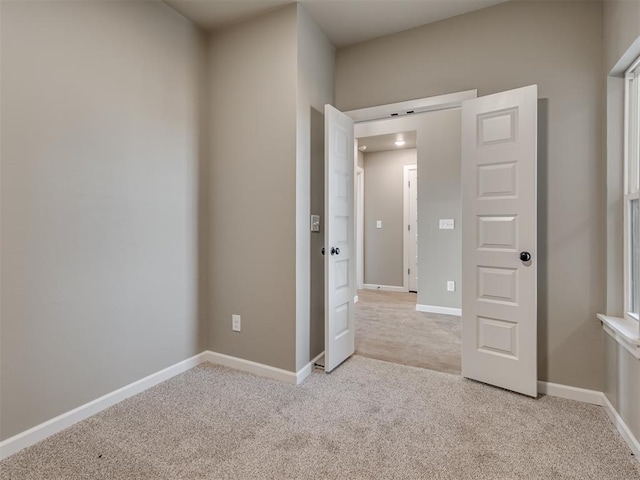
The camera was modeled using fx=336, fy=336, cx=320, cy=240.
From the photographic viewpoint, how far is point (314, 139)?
2592 mm

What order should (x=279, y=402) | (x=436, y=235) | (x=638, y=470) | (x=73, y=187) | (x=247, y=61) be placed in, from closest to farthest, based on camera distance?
(x=638, y=470)
(x=73, y=187)
(x=279, y=402)
(x=247, y=61)
(x=436, y=235)

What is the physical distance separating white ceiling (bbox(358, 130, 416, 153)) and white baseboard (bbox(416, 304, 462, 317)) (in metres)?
2.45

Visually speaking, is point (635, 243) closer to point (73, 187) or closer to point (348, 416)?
point (348, 416)

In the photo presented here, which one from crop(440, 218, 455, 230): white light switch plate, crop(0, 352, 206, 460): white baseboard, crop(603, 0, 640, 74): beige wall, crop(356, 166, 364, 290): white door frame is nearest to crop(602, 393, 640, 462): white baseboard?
crop(603, 0, 640, 74): beige wall

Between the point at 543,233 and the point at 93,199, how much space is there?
2.78 m

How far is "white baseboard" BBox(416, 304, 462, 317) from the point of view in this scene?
14.1 ft

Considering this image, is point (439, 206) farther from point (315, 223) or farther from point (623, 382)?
point (623, 382)

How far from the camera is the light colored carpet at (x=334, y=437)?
1497mm

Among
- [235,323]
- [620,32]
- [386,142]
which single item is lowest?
[235,323]

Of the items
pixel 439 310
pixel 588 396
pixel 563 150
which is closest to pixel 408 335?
pixel 439 310

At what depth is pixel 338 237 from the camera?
8.59 ft

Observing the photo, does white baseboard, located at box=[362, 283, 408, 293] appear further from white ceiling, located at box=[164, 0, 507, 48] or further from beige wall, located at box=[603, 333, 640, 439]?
white ceiling, located at box=[164, 0, 507, 48]

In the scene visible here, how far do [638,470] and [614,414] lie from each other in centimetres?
43

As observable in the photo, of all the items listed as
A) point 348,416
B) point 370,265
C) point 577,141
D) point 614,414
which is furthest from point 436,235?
point 348,416
